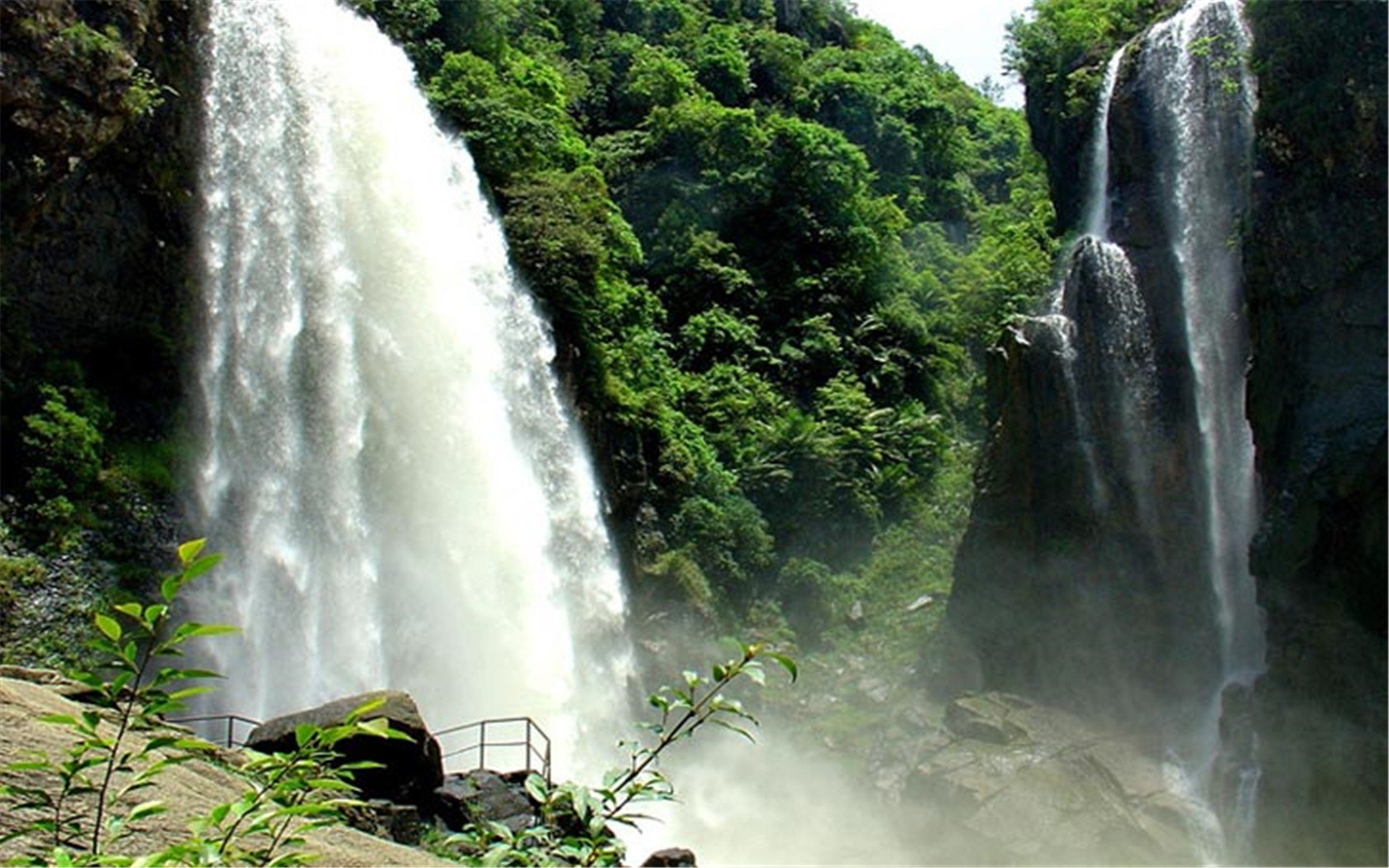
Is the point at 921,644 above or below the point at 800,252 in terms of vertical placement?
below

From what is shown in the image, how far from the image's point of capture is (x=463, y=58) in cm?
3048

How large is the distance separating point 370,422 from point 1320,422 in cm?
1565

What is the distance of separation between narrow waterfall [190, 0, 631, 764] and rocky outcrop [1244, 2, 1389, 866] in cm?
1228

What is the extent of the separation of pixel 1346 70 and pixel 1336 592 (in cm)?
829

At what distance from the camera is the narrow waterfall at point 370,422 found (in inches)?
776

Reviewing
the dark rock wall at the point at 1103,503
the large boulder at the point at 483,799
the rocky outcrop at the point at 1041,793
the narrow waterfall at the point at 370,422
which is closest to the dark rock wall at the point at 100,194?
the narrow waterfall at the point at 370,422

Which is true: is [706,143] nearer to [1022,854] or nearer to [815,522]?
[815,522]

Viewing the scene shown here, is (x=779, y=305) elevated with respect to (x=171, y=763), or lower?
elevated

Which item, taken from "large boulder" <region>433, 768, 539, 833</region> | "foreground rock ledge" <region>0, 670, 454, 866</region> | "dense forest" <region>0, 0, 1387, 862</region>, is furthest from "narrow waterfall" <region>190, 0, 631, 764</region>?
"foreground rock ledge" <region>0, 670, 454, 866</region>

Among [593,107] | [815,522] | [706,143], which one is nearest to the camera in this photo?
[815,522]

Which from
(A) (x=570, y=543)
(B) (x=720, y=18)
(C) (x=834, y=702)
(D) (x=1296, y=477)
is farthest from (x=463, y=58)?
(B) (x=720, y=18)

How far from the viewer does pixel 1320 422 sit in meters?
19.0

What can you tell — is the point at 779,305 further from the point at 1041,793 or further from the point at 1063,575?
the point at 1041,793

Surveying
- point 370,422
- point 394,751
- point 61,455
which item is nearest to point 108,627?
point 394,751
